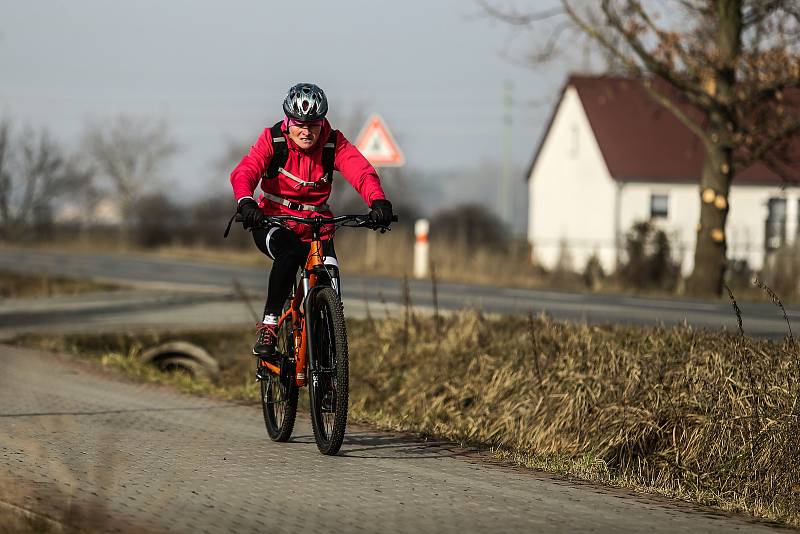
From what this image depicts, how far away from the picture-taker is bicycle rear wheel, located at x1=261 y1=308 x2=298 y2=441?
746 cm

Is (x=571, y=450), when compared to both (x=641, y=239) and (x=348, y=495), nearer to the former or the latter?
(x=348, y=495)

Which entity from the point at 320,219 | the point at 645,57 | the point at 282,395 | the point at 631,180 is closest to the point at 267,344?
the point at 282,395

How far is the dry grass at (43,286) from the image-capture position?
19.5m

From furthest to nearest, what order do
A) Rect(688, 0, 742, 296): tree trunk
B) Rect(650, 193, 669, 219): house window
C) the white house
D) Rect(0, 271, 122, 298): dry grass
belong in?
Rect(650, 193, 669, 219): house window, the white house, Rect(688, 0, 742, 296): tree trunk, Rect(0, 271, 122, 298): dry grass

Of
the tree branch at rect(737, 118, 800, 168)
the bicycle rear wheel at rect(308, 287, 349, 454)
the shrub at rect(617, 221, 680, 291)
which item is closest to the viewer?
the bicycle rear wheel at rect(308, 287, 349, 454)

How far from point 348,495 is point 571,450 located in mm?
2841

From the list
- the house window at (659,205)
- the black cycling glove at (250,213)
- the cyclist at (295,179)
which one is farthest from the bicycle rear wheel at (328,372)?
the house window at (659,205)

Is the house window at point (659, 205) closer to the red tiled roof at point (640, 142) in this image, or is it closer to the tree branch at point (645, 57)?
the red tiled roof at point (640, 142)

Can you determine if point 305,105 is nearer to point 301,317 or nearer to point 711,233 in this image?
point 301,317

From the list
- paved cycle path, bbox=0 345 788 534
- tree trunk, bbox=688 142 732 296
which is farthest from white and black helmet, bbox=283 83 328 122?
tree trunk, bbox=688 142 732 296

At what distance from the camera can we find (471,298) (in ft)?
59.7

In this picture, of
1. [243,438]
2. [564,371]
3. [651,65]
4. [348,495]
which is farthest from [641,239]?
[348,495]

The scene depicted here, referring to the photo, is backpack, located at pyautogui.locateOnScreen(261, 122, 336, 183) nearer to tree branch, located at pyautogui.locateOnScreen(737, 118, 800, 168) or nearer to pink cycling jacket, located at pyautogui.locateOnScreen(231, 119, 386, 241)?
pink cycling jacket, located at pyautogui.locateOnScreen(231, 119, 386, 241)

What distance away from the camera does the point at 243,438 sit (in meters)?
7.69
